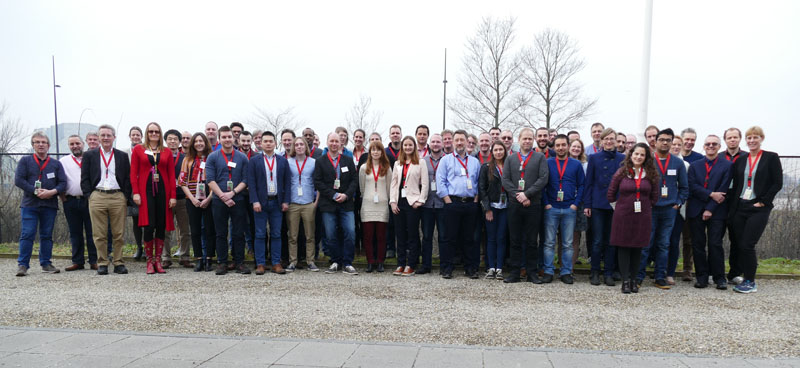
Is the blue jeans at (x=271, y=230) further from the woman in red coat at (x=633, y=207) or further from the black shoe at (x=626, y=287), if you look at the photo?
the black shoe at (x=626, y=287)

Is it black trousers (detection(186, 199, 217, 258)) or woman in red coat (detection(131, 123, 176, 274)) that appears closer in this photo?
woman in red coat (detection(131, 123, 176, 274))

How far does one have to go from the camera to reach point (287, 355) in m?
3.72

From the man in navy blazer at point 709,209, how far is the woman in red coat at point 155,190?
26.6 ft

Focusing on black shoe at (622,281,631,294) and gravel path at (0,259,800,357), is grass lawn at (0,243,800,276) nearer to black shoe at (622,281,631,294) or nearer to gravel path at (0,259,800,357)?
gravel path at (0,259,800,357)

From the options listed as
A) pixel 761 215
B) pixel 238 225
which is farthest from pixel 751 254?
pixel 238 225

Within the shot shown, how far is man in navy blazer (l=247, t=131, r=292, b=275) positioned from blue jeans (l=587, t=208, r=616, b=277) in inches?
187

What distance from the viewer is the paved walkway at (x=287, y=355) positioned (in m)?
3.56

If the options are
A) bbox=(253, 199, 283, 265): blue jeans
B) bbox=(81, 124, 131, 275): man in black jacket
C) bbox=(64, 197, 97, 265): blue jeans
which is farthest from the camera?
bbox=(64, 197, 97, 265): blue jeans

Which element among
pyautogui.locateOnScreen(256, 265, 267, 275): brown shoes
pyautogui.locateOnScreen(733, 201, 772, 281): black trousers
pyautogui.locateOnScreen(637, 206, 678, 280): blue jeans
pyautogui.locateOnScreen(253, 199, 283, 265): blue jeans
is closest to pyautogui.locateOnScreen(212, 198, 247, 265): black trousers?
pyautogui.locateOnScreen(253, 199, 283, 265): blue jeans

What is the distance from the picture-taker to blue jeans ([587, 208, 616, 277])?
6.85m

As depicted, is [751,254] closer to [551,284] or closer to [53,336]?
[551,284]

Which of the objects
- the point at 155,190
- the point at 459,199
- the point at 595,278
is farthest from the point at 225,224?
the point at 595,278

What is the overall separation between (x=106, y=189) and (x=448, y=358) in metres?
6.21

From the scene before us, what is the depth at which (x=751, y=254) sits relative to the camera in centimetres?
636
